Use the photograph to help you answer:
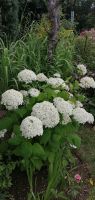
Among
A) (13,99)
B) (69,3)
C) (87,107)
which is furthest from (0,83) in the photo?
(69,3)

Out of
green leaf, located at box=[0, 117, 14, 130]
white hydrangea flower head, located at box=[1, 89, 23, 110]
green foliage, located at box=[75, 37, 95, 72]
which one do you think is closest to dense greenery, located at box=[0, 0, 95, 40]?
green foliage, located at box=[75, 37, 95, 72]

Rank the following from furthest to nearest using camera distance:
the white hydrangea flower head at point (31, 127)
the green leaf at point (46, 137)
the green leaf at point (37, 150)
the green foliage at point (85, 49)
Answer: the green foliage at point (85, 49) → the green leaf at point (46, 137) → the green leaf at point (37, 150) → the white hydrangea flower head at point (31, 127)

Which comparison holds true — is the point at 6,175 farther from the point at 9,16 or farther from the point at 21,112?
the point at 9,16

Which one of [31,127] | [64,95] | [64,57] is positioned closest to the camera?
[31,127]

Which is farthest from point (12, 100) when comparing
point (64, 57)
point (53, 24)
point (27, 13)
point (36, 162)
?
point (27, 13)

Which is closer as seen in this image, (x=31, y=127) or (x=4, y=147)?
(x=31, y=127)

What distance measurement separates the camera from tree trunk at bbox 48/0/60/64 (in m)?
6.93

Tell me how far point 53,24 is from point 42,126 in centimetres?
298

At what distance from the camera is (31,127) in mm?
Answer: 4414

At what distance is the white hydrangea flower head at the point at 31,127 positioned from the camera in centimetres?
439

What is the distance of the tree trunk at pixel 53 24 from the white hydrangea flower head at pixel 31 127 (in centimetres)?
294

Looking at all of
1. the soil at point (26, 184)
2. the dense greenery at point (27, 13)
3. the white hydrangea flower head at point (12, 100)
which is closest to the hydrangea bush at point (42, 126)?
the white hydrangea flower head at point (12, 100)

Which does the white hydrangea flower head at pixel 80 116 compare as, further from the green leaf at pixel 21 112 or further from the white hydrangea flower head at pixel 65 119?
the green leaf at pixel 21 112

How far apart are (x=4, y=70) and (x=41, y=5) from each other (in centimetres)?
667
